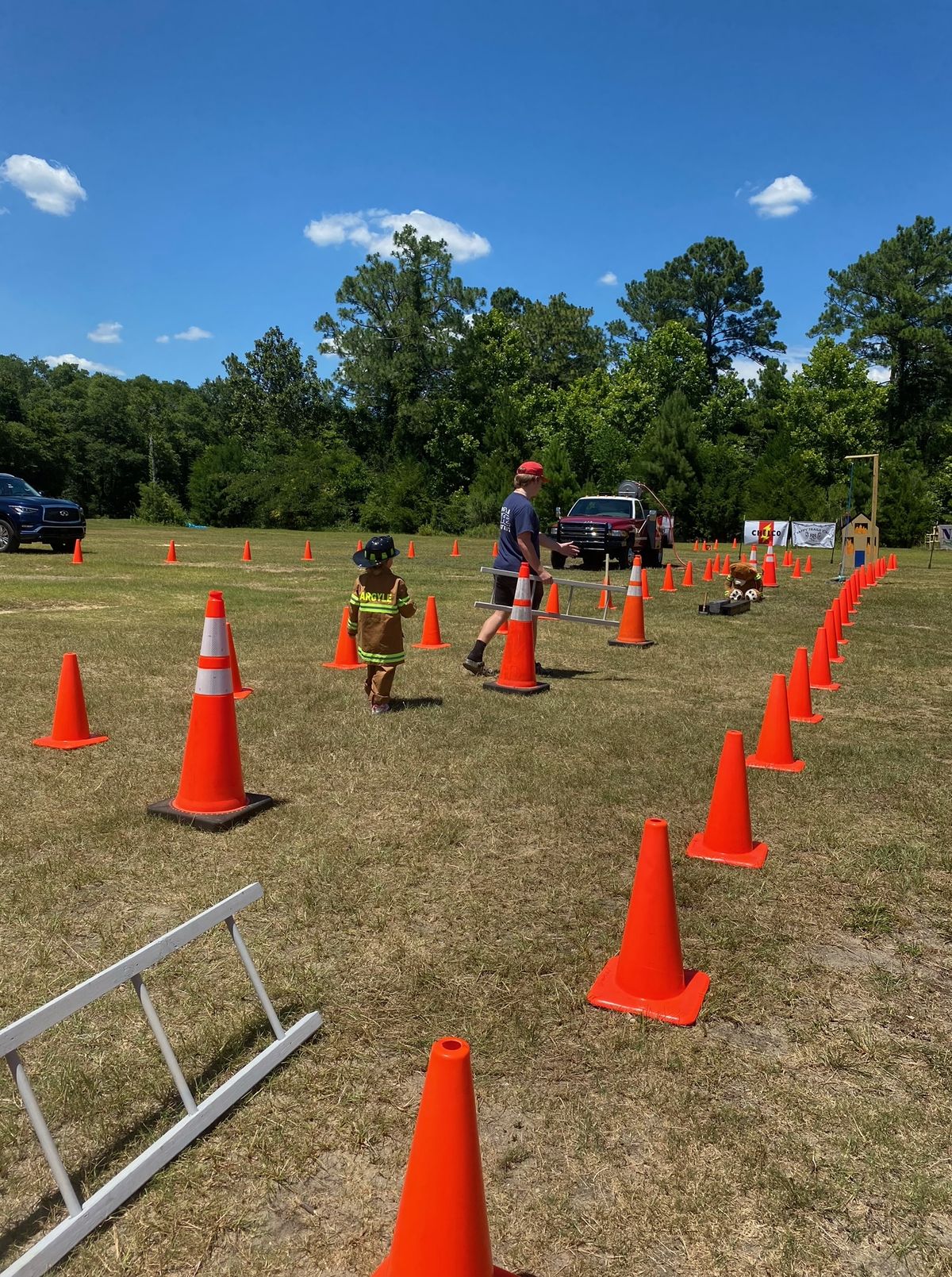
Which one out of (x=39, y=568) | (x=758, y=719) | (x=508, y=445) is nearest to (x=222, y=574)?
(x=39, y=568)

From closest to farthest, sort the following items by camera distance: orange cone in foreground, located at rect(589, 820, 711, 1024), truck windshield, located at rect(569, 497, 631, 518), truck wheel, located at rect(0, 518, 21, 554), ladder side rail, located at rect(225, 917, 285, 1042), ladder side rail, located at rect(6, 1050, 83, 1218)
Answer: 1. ladder side rail, located at rect(6, 1050, 83, 1218)
2. ladder side rail, located at rect(225, 917, 285, 1042)
3. orange cone in foreground, located at rect(589, 820, 711, 1024)
4. truck wheel, located at rect(0, 518, 21, 554)
5. truck windshield, located at rect(569, 497, 631, 518)

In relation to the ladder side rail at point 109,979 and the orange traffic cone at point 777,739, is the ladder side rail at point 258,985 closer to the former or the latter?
the ladder side rail at point 109,979

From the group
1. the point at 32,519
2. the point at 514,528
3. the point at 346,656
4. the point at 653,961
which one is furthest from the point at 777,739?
the point at 32,519

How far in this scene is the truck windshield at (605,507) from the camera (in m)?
23.4

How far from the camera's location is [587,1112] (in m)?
2.48

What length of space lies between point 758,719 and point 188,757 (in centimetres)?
460

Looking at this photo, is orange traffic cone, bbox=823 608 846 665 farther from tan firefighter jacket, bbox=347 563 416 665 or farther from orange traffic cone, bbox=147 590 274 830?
orange traffic cone, bbox=147 590 274 830

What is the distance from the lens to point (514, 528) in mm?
8516

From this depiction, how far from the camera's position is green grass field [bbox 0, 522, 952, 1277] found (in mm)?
2113

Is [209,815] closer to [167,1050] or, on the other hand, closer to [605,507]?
[167,1050]

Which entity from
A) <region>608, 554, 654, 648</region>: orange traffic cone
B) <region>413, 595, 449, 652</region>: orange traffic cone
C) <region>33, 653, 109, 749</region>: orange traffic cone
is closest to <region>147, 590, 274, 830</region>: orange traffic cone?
<region>33, 653, 109, 749</region>: orange traffic cone

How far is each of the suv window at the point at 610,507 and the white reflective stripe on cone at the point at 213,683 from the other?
19.2 meters

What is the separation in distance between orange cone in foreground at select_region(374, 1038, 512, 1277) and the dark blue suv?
20993 mm

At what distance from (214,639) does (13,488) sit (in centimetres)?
1967
